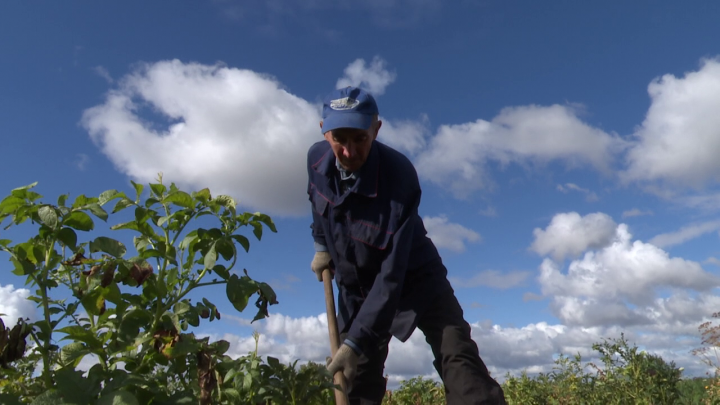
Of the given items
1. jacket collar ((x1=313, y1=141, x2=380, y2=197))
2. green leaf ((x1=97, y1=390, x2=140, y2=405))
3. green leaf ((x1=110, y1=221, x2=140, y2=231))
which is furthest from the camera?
jacket collar ((x1=313, y1=141, x2=380, y2=197))

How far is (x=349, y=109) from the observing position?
2.78 m

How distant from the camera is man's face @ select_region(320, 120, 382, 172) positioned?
2797mm

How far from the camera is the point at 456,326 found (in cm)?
296

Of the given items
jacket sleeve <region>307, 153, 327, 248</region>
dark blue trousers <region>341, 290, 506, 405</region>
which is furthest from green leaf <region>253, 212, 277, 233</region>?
dark blue trousers <region>341, 290, 506, 405</region>

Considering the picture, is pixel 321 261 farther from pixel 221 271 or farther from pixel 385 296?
pixel 221 271

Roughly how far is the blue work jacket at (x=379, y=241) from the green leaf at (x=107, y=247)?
3.87ft

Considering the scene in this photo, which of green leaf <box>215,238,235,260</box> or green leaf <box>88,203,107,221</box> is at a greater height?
green leaf <box>88,203,107,221</box>

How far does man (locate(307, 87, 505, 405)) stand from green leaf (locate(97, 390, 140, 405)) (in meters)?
1.22

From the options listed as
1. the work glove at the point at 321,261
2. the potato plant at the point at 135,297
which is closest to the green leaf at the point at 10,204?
the potato plant at the point at 135,297

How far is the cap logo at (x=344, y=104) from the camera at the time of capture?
2809 mm

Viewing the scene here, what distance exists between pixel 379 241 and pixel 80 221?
1.43 m

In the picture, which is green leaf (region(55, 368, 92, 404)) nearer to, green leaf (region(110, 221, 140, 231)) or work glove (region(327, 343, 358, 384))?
green leaf (region(110, 221, 140, 231))

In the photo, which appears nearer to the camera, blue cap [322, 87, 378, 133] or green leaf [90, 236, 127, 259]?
green leaf [90, 236, 127, 259]

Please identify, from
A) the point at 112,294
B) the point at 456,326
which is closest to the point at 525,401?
the point at 456,326
